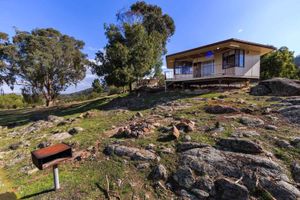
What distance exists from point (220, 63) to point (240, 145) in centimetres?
1412

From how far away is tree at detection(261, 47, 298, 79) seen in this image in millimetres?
25703

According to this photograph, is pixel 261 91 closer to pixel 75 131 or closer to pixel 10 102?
pixel 75 131

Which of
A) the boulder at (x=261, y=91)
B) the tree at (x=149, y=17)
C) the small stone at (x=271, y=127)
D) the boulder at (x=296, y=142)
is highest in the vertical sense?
the tree at (x=149, y=17)

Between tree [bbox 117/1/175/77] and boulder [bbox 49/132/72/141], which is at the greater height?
tree [bbox 117/1/175/77]

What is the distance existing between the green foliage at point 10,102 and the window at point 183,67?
29.7 metres

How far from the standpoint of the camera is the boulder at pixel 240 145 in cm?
588

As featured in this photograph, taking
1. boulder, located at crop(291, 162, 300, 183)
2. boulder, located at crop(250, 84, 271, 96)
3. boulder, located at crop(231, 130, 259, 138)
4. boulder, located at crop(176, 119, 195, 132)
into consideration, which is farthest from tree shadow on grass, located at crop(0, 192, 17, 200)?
boulder, located at crop(250, 84, 271, 96)

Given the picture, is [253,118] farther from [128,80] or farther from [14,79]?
[14,79]

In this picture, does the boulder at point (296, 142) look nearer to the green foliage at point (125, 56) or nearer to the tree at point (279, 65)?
the green foliage at point (125, 56)

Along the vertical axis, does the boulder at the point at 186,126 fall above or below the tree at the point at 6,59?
below

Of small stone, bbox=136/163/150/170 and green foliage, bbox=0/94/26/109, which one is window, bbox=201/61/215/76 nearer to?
small stone, bbox=136/163/150/170

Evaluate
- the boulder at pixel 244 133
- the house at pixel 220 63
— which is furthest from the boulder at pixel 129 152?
the house at pixel 220 63

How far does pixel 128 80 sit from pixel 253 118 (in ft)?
43.0

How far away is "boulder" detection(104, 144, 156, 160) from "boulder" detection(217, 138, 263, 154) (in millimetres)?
2231
